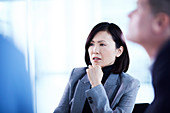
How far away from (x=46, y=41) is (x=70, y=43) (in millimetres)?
317

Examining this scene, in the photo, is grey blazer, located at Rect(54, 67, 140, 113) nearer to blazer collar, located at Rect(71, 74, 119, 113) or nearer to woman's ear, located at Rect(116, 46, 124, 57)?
blazer collar, located at Rect(71, 74, 119, 113)

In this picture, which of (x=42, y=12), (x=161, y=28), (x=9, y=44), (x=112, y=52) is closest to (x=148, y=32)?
(x=161, y=28)

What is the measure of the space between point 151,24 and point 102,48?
1.00 m

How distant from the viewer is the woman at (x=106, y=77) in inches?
55.3

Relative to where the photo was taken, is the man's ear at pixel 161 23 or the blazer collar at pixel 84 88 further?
the blazer collar at pixel 84 88

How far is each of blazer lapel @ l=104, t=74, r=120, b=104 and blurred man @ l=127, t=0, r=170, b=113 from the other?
3.27 ft

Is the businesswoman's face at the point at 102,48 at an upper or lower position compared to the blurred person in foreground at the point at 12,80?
upper

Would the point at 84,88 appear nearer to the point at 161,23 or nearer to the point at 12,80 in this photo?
the point at 12,80

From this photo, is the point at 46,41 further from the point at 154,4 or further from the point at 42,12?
the point at 154,4

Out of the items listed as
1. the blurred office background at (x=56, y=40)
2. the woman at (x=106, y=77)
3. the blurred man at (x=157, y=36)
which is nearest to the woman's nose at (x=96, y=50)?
the woman at (x=106, y=77)

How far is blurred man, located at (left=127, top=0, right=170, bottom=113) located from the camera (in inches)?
16.7

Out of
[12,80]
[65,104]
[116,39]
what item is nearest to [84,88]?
[65,104]

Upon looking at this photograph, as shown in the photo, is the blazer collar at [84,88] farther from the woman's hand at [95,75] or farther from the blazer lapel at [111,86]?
the woman's hand at [95,75]

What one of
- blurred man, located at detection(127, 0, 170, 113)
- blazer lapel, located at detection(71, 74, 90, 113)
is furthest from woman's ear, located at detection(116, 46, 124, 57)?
blurred man, located at detection(127, 0, 170, 113)
